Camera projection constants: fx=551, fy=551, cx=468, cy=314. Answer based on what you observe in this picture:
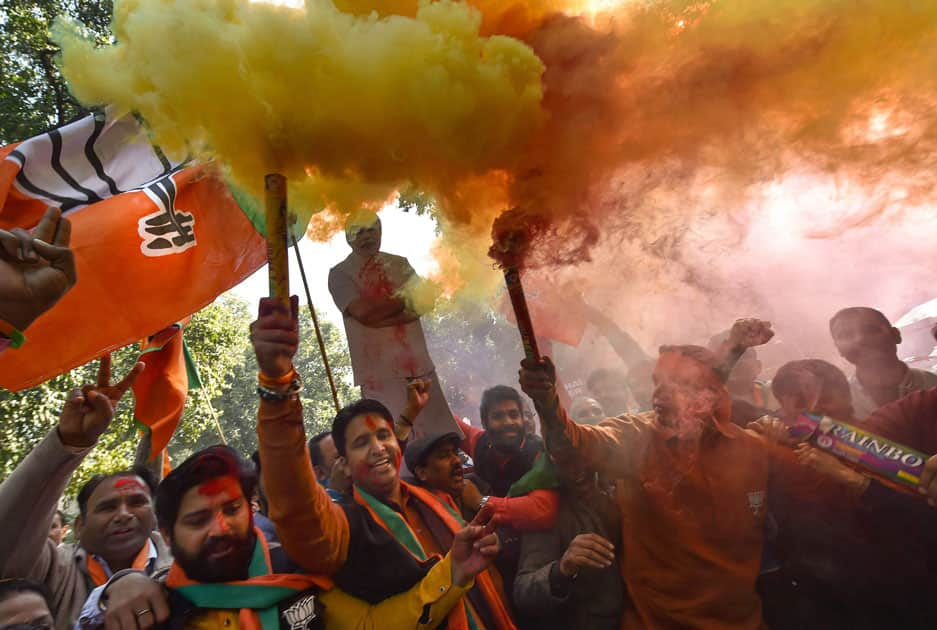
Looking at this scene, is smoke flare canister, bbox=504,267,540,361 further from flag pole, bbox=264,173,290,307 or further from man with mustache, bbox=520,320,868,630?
flag pole, bbox=264,173,290,307

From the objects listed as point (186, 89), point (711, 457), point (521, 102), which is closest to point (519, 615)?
point (711, 457)

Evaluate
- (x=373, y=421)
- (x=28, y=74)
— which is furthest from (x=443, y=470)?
(x=28, y=74)

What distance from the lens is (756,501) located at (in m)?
2.78

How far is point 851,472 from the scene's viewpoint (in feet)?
8.70

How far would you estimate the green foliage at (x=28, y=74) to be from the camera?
7.20 meters

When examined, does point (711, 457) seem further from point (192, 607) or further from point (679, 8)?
point (192, 607)

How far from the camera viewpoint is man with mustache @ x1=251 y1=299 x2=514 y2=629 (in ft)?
7.16

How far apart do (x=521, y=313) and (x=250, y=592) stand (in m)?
1.67

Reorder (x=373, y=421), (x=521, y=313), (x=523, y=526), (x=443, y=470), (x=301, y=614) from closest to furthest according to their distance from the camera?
(x=301, y=614)
(x=521, y=313)
(x=523, y=526)
(x=373, y=421)
(x=443, y=470)

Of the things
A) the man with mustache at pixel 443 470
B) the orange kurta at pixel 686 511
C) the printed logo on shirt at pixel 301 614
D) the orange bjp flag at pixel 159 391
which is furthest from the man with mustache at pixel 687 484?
the orange bjp flag at pixel 159 391

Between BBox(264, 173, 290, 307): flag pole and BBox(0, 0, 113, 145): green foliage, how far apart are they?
23.4 ft

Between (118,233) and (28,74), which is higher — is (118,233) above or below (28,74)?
below

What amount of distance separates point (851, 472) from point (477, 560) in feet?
6.06

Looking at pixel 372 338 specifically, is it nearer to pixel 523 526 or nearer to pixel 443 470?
pixel 443 470
